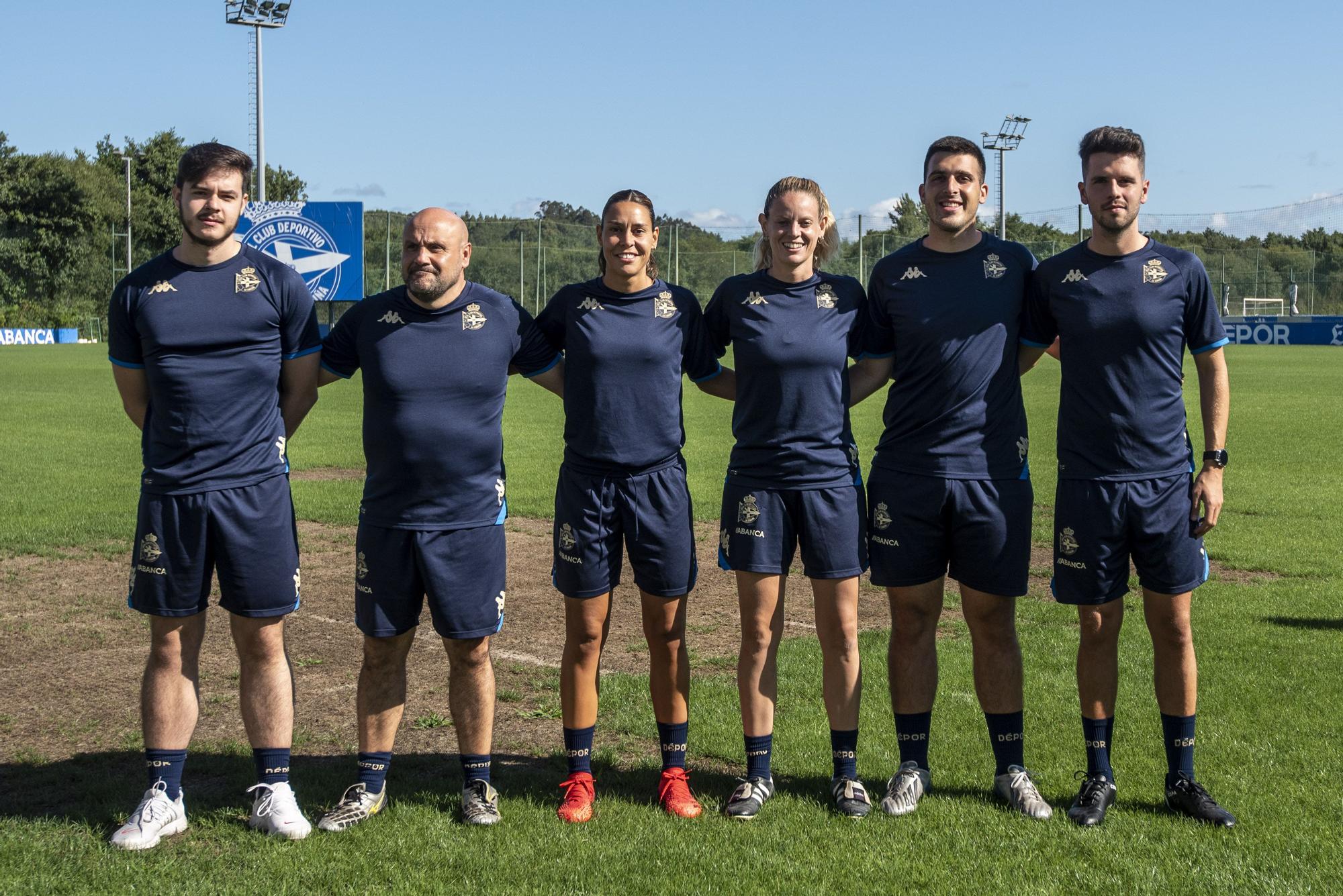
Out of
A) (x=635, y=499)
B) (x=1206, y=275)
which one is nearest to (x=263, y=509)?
(x=635, y=499)

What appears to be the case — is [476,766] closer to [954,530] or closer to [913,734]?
[913,734]

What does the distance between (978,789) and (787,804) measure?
2.36 ft

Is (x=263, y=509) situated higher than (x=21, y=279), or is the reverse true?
(x=21, y=279)

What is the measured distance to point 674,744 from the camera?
4344 mm

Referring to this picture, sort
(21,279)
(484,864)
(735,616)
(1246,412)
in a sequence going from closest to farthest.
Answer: (484,864) → (735,616) → (1246,412) → (21,279)

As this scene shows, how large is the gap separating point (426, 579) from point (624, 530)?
2.29 ft

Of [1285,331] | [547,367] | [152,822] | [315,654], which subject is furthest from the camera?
[1285,331]

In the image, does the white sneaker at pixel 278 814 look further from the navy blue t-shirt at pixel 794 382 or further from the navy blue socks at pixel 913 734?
the navy blue socks at pixel 913 734

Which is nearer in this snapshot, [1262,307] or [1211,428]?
[1211,428]

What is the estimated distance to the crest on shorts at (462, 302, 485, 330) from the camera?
412 cm

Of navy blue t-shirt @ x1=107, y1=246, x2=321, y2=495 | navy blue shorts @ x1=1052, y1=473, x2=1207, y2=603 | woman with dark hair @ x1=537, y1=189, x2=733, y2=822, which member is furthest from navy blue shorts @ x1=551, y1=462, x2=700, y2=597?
navy blue shorts @ x1=1052, y1=473, x2=1207, y2=603

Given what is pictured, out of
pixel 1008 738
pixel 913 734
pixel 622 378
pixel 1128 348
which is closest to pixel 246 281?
pixel 622 378

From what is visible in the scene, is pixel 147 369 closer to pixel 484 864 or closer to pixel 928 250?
pixel 484 864

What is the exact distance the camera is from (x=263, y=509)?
4047 millimetres
